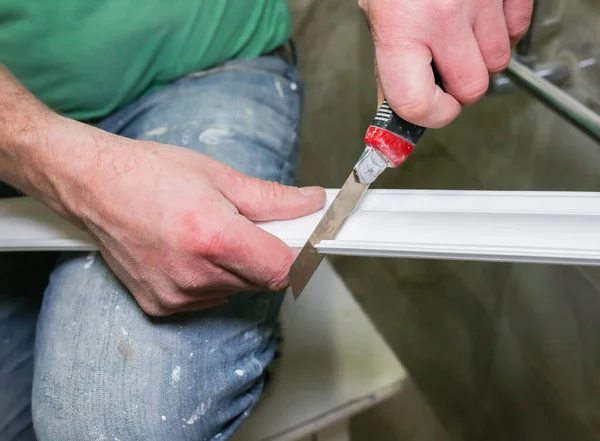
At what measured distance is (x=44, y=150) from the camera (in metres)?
0.42

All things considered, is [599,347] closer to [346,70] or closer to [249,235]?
[249,235]

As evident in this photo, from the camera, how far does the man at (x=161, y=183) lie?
14.6 inches

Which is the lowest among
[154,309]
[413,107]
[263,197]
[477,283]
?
[477,283]

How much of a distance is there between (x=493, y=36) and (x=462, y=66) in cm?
4

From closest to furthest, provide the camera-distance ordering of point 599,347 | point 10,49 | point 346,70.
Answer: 1. point 10,49
2. point 599,347
3. point 346,70

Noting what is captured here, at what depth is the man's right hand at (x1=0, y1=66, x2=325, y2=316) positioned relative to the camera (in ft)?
1.24

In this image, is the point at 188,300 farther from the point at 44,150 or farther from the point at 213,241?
the point at 44,150

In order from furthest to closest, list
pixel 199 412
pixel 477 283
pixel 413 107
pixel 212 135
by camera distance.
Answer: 1. pixel 477 283
2. pixel 212 135
3. pixel 199 412
4. pixel 413 107

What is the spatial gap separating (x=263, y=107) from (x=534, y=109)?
1.16ft

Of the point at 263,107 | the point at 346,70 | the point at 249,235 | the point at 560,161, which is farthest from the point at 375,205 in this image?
the point at 346,70

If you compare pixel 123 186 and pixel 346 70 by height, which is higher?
pixel 123 186

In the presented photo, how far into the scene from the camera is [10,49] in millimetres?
524

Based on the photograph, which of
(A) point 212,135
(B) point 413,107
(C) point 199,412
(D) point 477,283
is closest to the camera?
(B) point 413,107

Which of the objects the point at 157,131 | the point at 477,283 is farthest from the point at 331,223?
the point at 477,283
